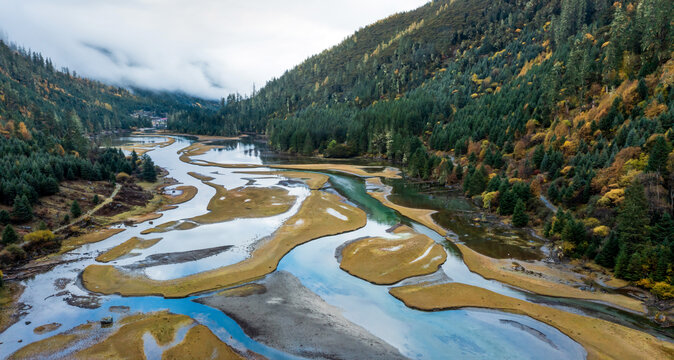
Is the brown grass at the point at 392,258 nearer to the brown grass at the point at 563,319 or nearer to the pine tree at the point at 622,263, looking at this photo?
the brown grass at the point at 563,319

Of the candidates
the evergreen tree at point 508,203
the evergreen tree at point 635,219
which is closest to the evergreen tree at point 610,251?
the evergreen tree at point 635,219

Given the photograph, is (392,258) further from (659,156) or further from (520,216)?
(659,156)

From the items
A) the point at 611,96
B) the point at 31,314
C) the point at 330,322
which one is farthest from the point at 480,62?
the point at 31,314

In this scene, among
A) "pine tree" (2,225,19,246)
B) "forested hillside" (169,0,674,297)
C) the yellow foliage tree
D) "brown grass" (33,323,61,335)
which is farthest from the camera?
the yellow foliage tree

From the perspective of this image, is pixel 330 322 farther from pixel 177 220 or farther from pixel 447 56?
pixel 447 56

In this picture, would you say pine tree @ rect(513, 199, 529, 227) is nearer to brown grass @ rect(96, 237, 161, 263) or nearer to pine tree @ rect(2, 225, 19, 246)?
brown grass @ rect(96, 237, 161, 263)

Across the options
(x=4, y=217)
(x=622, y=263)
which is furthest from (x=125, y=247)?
(x=622, y=263)

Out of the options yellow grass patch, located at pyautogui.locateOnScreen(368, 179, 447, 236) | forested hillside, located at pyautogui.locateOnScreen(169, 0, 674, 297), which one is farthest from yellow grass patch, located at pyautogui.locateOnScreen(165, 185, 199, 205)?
forested hillside, located at pyautogui.locateOnScreen(169, 0, 674, 297)
